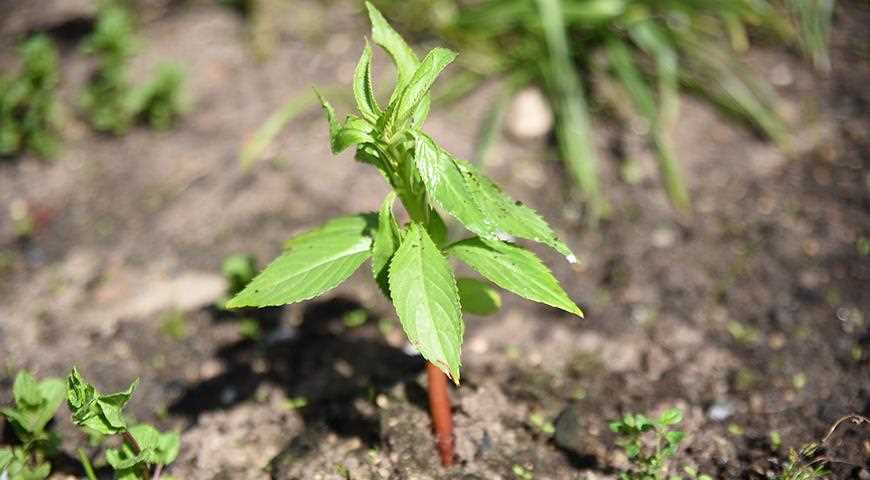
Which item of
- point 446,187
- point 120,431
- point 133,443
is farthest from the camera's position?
point 133,443

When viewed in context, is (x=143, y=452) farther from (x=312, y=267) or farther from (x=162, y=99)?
(x=162, y=99)

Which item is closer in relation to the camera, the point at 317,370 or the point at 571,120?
the point at 317,370

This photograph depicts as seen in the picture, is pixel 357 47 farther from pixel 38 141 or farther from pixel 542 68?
pixel 38 141

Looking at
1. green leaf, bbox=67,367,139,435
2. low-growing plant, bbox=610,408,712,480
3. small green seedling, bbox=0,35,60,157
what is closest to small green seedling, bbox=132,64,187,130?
small green seedling, bbox=0,35,60,157

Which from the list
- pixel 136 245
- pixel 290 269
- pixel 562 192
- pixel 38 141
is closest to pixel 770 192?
pixel 562 192

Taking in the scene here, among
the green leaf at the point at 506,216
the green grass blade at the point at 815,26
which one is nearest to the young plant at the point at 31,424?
the green leaf at the point at 506,216

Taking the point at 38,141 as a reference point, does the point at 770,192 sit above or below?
below

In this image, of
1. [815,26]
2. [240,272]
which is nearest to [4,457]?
[240,272]

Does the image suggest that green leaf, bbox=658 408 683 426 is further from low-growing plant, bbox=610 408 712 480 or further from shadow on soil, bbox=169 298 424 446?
shadow on soil, bbox=169 298 424 446
